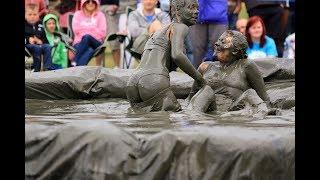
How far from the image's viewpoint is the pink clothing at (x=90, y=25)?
12133mm

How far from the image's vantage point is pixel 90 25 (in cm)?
1212

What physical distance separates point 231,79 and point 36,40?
4.73m

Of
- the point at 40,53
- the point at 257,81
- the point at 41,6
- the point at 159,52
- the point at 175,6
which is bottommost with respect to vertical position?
the point at 257,81

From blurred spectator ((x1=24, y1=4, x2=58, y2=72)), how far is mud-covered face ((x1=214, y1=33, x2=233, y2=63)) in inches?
158

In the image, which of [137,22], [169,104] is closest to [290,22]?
[137,22]

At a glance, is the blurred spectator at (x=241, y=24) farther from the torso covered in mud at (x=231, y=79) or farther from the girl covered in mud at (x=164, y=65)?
the girl covered in mud at (x=164, y=65)

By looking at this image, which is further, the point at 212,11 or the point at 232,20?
the point at 232,20

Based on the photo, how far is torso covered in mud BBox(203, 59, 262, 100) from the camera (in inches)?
297

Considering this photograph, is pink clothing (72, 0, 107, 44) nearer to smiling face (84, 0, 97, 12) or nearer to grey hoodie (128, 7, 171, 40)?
smiling face (84, 0, 97, 12)

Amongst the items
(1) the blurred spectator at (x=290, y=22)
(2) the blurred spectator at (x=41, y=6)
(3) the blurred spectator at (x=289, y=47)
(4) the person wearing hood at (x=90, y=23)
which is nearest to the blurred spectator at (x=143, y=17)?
(4) the person wearing hood at (x=90, y=23)

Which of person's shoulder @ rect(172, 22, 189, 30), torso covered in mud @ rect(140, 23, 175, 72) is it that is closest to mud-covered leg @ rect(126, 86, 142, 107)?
torso covered in mud @ rect(140, 23, 175, 72)

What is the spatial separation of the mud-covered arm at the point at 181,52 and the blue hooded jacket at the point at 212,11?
378cm

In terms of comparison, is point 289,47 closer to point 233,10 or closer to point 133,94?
point 233,10
